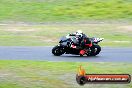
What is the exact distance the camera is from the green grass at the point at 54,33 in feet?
104

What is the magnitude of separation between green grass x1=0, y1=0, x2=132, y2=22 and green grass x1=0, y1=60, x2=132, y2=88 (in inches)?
827

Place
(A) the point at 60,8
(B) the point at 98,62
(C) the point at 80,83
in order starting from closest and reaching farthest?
(C) the point at 80,83, (B) the point at 98,62, (A) the point at 60,8

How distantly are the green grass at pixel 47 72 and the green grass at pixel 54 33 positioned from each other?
24.6 feet

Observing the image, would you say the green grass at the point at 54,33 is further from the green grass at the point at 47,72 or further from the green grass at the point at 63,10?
the green grass at the point at 47,72

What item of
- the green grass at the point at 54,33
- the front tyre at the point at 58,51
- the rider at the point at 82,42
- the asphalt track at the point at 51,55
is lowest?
the green grass at the point at 54,33

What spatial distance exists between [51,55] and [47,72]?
18.1 ft

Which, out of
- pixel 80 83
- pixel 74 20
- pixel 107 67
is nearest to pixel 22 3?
pixel 74 20

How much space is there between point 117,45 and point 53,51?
579cm

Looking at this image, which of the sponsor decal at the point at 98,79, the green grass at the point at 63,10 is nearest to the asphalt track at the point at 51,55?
the sponsor decal at the point at 98,79

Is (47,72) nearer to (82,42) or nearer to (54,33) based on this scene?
(82,42)

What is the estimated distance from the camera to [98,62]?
2394cm

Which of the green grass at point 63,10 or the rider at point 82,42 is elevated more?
the rider at point 82,42

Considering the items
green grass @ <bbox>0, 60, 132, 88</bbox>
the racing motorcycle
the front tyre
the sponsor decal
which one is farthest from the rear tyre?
the sponsor decal

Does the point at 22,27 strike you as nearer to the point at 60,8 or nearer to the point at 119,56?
the point at 60,8
